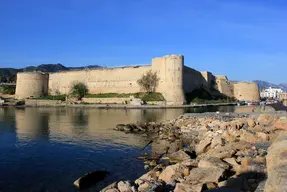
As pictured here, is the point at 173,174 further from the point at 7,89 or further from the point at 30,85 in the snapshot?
the point at 7,89

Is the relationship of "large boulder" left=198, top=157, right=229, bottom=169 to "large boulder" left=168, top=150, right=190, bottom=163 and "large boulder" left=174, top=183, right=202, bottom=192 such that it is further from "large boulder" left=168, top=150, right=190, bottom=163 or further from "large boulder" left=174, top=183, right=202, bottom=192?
"large boulder" left=168, top=150, right=190, bottom=163

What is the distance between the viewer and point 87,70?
58.5 metres

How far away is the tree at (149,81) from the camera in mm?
48938

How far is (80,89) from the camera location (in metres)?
56.1

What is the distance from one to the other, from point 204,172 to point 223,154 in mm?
2027

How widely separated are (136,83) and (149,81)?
11.9 feet

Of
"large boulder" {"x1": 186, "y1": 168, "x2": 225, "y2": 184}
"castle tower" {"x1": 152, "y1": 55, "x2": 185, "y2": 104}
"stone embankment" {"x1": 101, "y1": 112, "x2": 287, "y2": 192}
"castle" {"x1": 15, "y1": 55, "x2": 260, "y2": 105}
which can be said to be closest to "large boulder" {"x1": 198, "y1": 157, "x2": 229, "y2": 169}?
"stone embankment" {"x1": 101, "y1": 112, "x2": 287, "y2": 192}

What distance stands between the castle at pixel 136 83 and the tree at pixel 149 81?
2.31ft

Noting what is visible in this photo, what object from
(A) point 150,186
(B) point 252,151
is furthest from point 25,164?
(B) point 252,151

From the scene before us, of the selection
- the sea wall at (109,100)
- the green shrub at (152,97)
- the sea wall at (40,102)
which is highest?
the green shrub at (152,97)

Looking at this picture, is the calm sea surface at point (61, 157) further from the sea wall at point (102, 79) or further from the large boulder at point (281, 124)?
the sea wall at point (102, 79)

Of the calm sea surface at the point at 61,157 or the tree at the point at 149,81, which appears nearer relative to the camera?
the calm sea surface at the point at 61,157

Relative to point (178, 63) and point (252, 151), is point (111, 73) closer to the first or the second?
point (178, 63)

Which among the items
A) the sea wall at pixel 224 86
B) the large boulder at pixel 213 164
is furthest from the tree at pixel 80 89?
the large boulder at pixel 213 164
